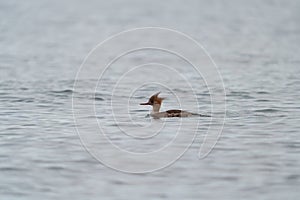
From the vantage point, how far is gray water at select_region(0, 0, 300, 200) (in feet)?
35.2

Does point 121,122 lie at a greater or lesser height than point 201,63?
lesser

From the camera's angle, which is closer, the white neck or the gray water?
the gray water

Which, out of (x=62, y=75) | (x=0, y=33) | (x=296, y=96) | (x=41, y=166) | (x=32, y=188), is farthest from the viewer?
(x=0, y=33)

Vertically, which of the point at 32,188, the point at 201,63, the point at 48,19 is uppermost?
the point at 48,19

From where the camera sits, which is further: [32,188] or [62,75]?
[62,75]

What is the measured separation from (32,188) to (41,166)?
1.08 metres

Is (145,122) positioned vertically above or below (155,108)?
below

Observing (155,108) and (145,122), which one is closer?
(145,122)

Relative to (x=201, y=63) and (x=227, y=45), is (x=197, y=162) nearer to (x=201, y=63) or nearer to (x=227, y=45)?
(x=201, y=63)

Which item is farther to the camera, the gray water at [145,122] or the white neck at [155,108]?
the white neck at [155,108]

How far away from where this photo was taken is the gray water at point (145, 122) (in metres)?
10.7

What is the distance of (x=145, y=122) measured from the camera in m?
15.0

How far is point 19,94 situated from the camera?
59.7 ft

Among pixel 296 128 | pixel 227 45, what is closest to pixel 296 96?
pixel 296 128
